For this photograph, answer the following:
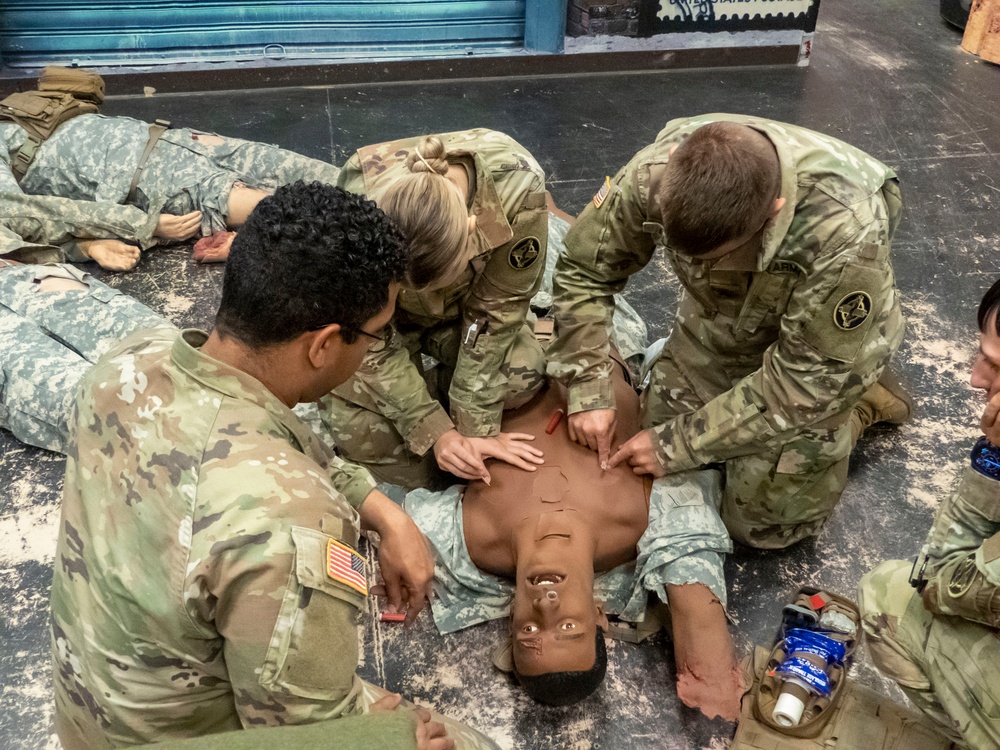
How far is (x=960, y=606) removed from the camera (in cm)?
172

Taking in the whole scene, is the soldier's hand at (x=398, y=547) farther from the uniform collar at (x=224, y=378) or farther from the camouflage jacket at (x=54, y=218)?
the camouflage jacket at (x=54, y=218)

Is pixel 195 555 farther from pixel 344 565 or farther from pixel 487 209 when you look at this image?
pixel 487 209

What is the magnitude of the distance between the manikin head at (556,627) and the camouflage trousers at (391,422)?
61cm

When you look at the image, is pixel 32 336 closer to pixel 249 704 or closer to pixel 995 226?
pixel 249 704

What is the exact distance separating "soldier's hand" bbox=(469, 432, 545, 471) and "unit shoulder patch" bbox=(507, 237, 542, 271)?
1.63ft

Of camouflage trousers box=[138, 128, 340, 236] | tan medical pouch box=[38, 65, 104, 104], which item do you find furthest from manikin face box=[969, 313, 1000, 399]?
tan medical pouch box=[38, 65, 104, 104]

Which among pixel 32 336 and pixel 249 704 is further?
pixel 32 336

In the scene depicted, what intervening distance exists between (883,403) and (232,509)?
7.67 feet

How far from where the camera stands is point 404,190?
1976 millimetres

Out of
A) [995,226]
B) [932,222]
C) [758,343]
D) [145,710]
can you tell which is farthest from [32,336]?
[995,226]

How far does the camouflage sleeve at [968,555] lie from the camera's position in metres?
1.65

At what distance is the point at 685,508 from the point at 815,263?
75 centimetres

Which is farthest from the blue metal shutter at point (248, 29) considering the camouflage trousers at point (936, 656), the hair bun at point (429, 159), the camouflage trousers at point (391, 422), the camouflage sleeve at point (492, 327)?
the camouflage trousers at point (936, 656)

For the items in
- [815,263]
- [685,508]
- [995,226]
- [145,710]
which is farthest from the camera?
[995,226]
